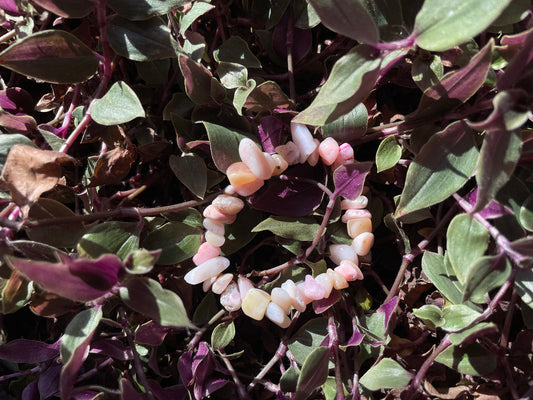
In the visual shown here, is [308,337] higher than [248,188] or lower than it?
lower

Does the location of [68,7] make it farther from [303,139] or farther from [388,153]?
[388,153]

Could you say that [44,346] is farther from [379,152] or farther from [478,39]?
[478,39]

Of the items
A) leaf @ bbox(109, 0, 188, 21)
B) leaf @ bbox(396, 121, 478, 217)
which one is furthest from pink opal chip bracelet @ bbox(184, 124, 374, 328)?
leaf @ bbox(109, 0, 188, 21)

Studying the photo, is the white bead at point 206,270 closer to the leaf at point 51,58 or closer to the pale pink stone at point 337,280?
the pale pink stone at point 337,280

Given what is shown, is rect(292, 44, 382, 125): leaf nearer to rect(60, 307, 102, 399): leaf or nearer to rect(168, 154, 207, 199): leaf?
rect(168, 154, 207, 199): leaf

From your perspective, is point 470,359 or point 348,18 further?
point 470,359

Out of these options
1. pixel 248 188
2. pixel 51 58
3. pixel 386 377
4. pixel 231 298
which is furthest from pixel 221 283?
pixel 51 58
